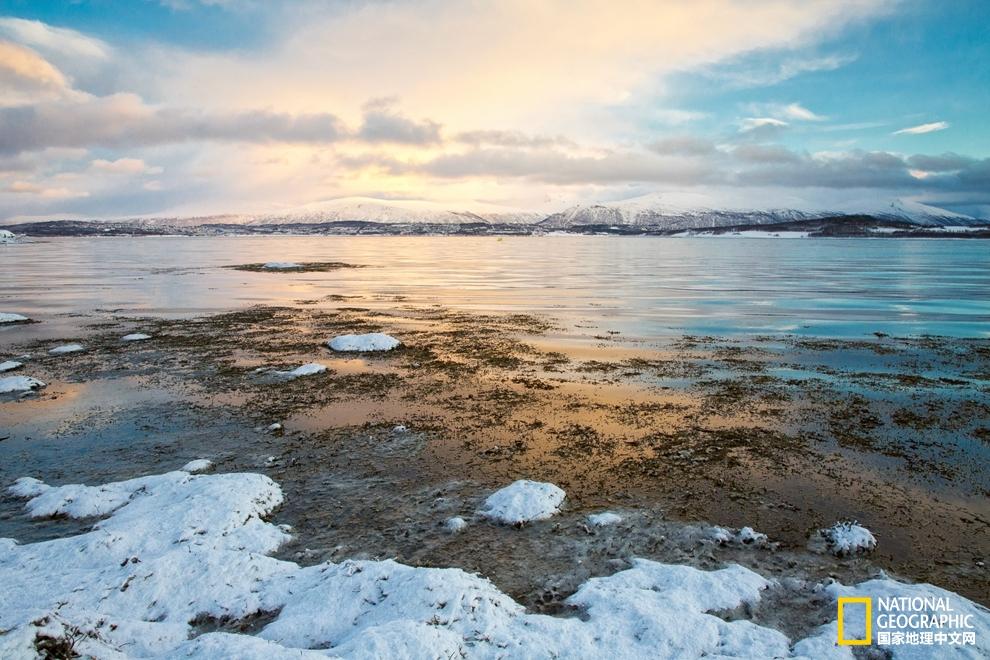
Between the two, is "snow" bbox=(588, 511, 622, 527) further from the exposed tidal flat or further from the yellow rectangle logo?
the yellow rectangle logo

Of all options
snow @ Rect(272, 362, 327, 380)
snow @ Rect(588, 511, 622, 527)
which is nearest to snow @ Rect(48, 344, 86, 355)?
snow @ Rect(272, 362, 327, 380)

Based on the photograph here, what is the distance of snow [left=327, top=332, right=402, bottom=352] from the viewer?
1966 cm

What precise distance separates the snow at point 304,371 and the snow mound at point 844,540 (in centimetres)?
1340

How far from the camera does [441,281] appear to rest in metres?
47.2

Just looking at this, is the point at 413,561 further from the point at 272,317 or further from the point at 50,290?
the point at 50,290

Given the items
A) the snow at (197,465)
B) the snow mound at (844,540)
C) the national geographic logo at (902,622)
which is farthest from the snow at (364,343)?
the national geographic logo at (902,622)

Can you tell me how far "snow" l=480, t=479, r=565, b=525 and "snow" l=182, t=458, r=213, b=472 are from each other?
17.5 ft

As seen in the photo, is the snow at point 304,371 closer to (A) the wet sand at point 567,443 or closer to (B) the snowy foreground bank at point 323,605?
(A) the wet sand at point 567,443

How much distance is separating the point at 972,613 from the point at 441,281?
42.9 m

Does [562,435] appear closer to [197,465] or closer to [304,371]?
[197,465]

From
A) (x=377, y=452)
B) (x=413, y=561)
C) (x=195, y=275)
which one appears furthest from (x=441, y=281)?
(x=413, y=561)

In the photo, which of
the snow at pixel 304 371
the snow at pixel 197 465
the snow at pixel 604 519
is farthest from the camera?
the snow at pixel 304 371

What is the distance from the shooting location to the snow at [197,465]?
1009 centimetres

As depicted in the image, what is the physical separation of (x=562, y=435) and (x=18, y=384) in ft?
48.4
